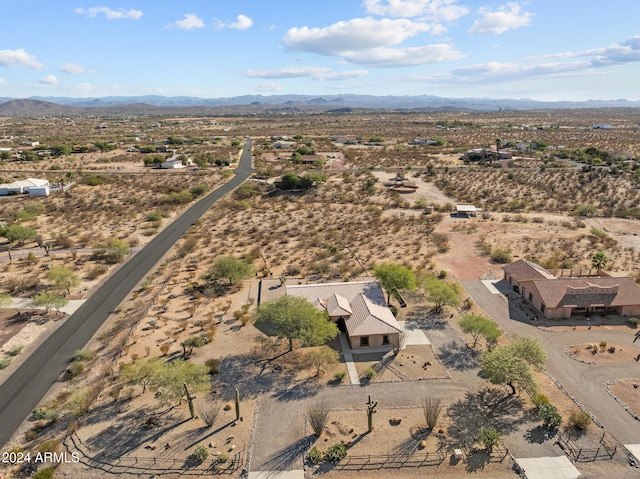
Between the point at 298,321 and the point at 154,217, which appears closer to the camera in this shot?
the point at 298,321

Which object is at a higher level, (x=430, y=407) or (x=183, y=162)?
(x=183, y=162)

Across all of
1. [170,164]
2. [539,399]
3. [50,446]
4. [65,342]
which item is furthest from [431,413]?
[170,164]

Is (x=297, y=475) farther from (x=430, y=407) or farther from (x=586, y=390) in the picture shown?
(x=586, y=390)

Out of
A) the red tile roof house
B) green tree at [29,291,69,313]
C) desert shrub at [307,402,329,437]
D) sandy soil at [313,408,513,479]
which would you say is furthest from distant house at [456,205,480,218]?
green tree at [29,291,69,313]

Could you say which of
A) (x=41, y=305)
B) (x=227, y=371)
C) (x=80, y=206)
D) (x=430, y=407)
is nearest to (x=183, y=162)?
(x=80, y=206)

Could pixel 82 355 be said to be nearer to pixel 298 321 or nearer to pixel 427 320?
pixel 298 321

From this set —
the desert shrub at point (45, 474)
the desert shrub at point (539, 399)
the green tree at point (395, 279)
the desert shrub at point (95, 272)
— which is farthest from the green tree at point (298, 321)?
the desert shrub at point (95, 272)

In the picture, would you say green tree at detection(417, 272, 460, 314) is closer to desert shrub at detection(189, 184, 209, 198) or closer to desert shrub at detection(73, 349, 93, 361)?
desert shrub at detection(73, 349, 93, 361)

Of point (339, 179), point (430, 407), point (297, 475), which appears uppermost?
point (339, 179)
